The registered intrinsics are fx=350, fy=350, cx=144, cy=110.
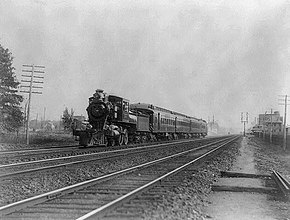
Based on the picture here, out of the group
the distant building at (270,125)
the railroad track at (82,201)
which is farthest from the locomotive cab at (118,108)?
the distant building at (270,125)

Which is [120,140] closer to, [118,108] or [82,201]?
[118,108]

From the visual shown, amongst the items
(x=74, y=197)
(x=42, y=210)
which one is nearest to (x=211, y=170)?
(x=74, y=197)

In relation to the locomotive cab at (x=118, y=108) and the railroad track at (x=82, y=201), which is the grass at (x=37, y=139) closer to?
the locomotive cab at (x=118, y=108)

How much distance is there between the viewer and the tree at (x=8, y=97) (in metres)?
32.4

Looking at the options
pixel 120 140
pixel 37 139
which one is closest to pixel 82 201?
pixel 120 140

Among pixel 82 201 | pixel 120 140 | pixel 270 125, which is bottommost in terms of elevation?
pixel 82 201

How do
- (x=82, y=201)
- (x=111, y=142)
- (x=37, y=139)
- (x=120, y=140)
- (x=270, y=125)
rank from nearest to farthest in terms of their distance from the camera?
(x=82, y=201), (x=111, y=142), (x=120, y=140), (x=37, y=139), (x=270, y=125)

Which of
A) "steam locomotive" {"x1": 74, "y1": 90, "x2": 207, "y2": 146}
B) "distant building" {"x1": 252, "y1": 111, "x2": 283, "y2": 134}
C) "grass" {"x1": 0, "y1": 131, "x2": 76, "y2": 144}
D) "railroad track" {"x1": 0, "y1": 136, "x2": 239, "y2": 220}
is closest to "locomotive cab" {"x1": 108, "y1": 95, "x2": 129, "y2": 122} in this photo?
"steam locomotive" {"x1": 74, "y1": 90, "x2": 207, "y2": 146}

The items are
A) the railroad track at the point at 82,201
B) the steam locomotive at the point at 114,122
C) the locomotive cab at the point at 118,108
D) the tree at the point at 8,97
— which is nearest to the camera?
the railroad track at the point at 82,201

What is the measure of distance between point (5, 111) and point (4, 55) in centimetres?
587

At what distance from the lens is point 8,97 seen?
107ft

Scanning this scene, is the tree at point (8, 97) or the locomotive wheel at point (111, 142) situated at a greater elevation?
the tree at point (8, 97)

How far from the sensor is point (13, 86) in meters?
33.9

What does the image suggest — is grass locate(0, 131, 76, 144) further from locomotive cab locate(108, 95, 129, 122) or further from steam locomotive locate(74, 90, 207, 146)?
locomotive cab locate(108, 95, 129, 122)
